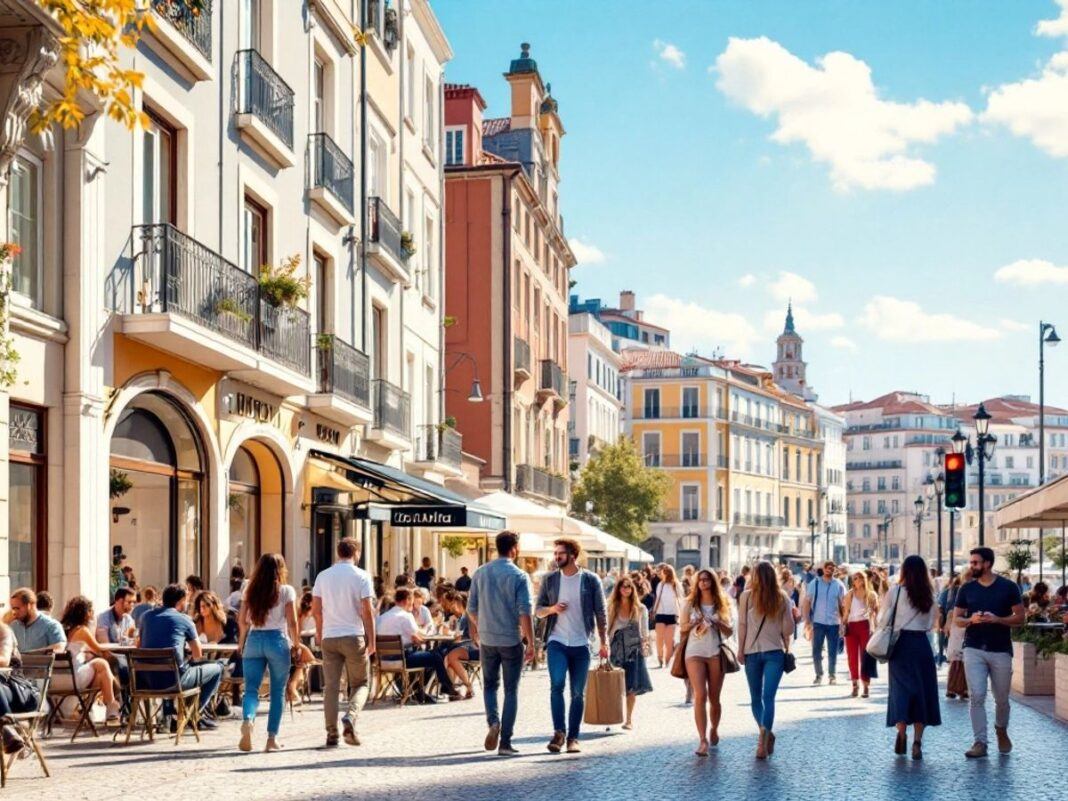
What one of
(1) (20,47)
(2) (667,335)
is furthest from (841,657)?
(2) (667,335)

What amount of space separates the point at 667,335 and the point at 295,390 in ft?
348

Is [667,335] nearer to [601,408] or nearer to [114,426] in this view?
[601,408]

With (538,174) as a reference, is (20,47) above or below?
below

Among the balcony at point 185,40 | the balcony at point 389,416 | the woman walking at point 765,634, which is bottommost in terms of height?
the woman walking at point 765,634

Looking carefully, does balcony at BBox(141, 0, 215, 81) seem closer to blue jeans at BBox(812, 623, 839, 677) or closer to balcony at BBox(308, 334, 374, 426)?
balcony at BBox(308, 334, 374, 426)

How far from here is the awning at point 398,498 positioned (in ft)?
82.6

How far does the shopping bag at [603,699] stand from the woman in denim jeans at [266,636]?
2.73 meters

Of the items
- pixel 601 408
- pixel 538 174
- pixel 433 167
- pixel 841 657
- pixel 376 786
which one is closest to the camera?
pixel 376 786

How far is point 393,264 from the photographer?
101ft

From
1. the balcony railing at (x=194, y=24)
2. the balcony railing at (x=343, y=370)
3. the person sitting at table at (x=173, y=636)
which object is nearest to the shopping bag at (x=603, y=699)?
the person sitting at table at (x=173, y=636)

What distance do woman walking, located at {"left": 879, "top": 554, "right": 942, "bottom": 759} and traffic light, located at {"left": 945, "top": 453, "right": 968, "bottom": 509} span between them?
425 inches

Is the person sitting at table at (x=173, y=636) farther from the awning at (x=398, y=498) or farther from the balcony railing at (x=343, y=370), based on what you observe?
the balcony railing at (x=343, y=370)

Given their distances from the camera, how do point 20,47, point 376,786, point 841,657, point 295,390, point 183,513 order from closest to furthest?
1. point 376,786
2. point 20,47
3. point 183,513
4. point 295,390
5. point 841,657

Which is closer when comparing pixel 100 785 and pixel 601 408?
pixel 100 785
